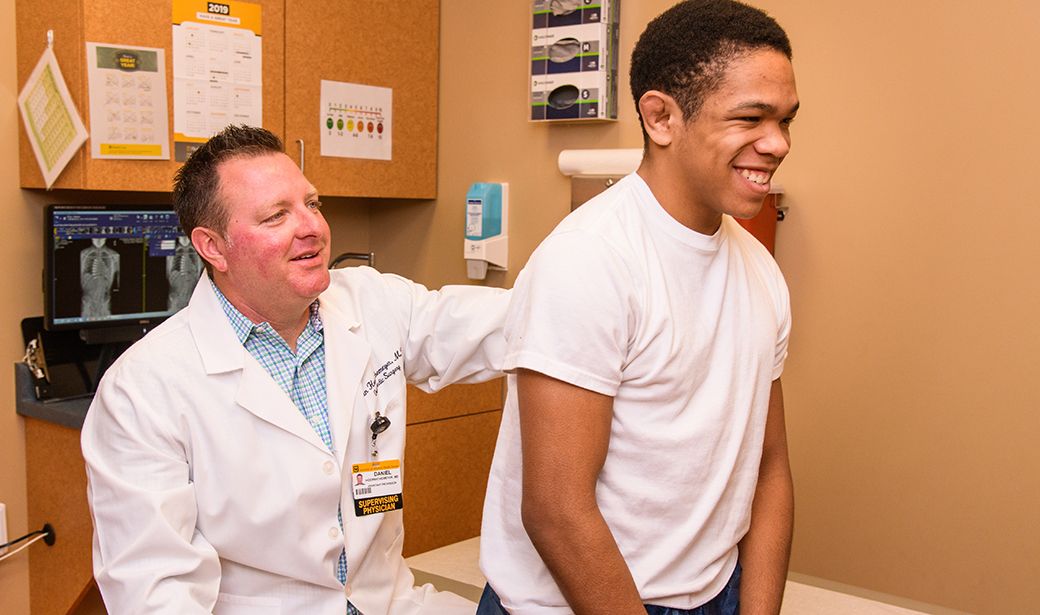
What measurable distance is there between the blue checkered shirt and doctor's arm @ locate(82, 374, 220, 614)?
0.60 feet

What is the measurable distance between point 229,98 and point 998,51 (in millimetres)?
1937

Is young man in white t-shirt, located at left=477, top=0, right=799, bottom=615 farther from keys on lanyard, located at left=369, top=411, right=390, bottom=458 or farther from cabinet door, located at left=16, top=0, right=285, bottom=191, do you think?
cabinet door, located at left=16, top=0, right=285, bottom=191

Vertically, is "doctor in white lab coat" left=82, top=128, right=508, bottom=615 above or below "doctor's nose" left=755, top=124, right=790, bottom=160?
below

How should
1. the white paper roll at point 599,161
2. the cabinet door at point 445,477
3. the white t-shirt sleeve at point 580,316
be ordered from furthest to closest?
the cabinet door at point 445,477
the white paper roll at point 599,161
the white t-shirt sleeve at point 580,316

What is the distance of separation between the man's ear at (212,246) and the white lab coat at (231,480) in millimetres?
44

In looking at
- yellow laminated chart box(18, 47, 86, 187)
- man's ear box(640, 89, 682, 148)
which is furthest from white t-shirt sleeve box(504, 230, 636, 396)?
yellow laminated chart box(18, 47, 86, 187)

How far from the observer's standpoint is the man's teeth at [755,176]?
114cm

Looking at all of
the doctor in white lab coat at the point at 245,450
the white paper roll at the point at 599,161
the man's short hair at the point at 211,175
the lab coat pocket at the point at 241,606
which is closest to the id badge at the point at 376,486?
the doctor in white lab coat at the point at 245,450

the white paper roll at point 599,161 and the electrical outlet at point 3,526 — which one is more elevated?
the white paper roll at point 599,161

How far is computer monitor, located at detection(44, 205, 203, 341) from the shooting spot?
8.20ft

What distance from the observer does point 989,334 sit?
2.24 m

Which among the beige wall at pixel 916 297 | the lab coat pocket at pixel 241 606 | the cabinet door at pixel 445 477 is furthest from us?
the cabinet door at pixel 445 477

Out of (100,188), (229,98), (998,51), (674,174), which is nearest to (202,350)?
(674,174)

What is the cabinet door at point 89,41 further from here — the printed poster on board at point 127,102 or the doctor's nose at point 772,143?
the doctor's nose at point 772,143
